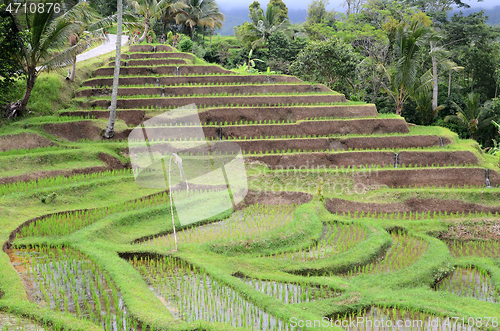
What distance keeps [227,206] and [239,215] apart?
0.48 metres

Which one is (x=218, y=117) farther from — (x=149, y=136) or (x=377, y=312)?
(x=377, y=312)

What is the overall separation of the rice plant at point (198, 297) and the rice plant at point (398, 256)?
7.62ft

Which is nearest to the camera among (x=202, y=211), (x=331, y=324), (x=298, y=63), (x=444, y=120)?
(x=331, y=324)

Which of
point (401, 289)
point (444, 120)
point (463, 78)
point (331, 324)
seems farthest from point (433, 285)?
point (463, 78)

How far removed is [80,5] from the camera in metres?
14.1

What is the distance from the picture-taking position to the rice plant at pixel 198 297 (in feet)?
19.2

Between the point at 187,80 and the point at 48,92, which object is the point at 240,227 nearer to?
the point at 187,80

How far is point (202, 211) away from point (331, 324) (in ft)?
17.7

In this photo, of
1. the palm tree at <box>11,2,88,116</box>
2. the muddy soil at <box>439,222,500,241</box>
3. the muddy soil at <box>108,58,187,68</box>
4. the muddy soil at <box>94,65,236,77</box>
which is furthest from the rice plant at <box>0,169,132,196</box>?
the muddy soil at <box>439,222,500,241</box>

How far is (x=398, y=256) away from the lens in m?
8.41

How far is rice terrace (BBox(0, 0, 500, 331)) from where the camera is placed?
6.18 meters

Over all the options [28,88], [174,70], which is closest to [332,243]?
[28,88]

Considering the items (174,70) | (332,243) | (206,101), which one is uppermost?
(174,70)

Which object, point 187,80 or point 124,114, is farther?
point 187,80
